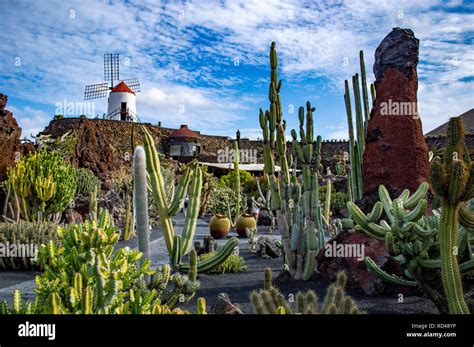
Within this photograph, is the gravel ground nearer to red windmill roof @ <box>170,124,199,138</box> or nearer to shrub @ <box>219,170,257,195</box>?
shrub @ <box>219,170,257,195</box>

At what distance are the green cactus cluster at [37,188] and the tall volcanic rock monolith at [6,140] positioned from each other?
198 millimetres

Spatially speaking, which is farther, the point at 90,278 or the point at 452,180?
the point at 452,180

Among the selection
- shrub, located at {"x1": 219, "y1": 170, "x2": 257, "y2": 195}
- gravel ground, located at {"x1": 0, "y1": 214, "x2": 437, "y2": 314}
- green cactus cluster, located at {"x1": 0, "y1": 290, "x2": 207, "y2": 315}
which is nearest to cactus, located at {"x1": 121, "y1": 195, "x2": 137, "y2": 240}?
gravel ground, located at {"x1": 0, "y1": 214, "x2": 437, "y2": 314}

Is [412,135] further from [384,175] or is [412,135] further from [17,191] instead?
[17,191]

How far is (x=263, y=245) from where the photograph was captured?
677cm

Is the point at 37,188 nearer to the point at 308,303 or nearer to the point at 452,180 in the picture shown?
Result: the point at 308,303

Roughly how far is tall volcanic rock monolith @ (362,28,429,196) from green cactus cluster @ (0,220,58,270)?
3822mm

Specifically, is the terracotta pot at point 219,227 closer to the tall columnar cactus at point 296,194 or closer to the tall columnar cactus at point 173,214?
the tall columnar cactus at point 296,194

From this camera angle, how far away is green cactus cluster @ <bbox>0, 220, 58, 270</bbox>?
573cm

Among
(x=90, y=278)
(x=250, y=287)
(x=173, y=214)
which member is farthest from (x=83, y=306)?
(x=250, y=287)

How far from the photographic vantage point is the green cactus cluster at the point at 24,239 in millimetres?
5730

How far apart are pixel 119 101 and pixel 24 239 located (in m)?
18.4

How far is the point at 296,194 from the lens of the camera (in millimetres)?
4949
